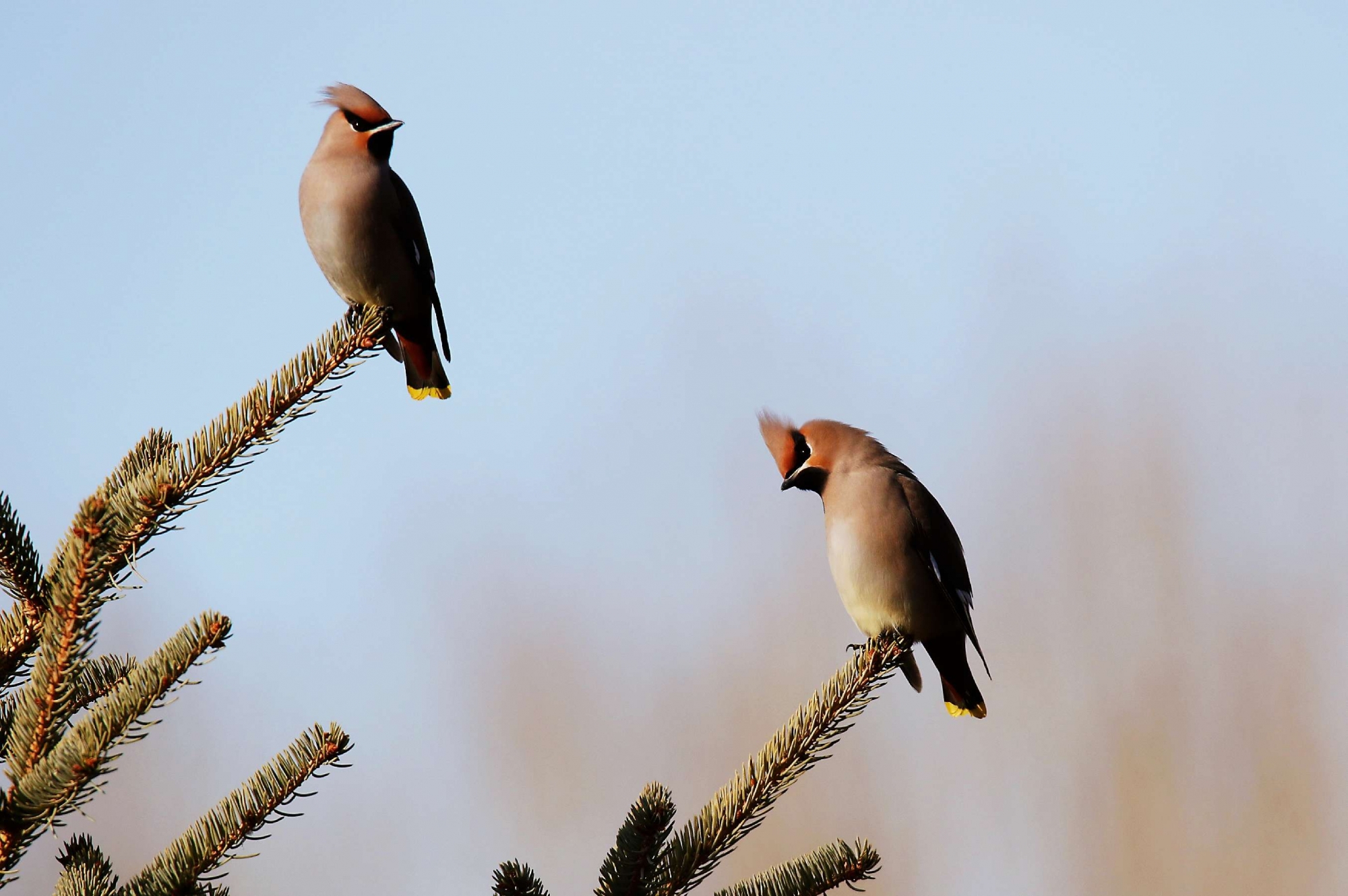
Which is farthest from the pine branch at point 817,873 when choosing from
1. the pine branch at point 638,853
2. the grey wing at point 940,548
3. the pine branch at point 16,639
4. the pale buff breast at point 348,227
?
the pale buff breast at point 348,227

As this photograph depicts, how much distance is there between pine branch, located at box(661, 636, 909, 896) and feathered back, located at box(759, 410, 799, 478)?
1.51 meters

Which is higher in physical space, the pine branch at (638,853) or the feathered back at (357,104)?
the feathered back at (357,104)

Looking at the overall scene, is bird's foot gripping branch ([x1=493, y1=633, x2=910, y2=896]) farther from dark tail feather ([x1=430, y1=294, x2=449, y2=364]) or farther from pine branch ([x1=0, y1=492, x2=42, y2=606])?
dark tail feather ([x1=430, y1=294, x2=449, y2=364])

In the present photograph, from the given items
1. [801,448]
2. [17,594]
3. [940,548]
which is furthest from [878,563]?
[17,594]

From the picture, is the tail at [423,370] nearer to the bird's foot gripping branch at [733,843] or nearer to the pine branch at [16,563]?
the bird's foot gripping branch at [733,843]

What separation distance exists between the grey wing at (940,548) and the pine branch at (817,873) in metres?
2.09

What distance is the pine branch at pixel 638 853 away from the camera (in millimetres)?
1578

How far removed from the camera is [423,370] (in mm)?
4449

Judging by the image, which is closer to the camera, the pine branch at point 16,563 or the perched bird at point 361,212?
the pine branch at point 16,563

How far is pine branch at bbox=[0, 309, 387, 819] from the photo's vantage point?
1387 millimetres

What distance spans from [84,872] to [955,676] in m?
2.97

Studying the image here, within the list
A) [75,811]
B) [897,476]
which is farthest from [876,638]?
[75,811]

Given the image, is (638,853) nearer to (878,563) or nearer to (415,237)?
(878,563)

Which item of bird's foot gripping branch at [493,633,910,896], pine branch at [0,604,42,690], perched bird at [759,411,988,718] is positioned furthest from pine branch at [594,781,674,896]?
perched bird at [759,411,988,718]
